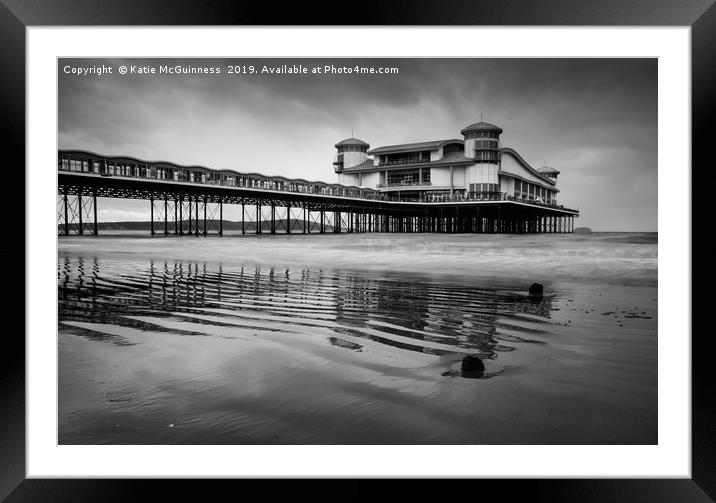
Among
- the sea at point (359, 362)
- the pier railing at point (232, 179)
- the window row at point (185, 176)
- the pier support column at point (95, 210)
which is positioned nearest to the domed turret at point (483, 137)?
the pier railing at point (232, 179)

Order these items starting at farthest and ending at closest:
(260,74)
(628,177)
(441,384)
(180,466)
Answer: (628,177) < (260,74) < (180,466) < (441,384)

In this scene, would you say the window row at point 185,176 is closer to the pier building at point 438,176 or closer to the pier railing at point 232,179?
the pier railing at point 232,179

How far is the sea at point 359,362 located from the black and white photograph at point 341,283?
0.7 inches

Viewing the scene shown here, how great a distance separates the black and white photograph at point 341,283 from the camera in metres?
2.86

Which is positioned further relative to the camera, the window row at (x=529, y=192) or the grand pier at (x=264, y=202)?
the window row at (x=529, y=192)

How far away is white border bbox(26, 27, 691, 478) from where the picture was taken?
2.93 m

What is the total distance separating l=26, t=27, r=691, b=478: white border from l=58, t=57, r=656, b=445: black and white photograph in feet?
0.41

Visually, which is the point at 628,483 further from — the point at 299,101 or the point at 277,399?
the point at 299,101

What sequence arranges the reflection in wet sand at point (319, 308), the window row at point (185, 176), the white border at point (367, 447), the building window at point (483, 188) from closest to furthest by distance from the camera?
1. the white border at point (367, 447)
2. the reflection in wet sand at point (319, 308)
3. the window row at point (185, 176)
4. the building window at point (483, 188)
